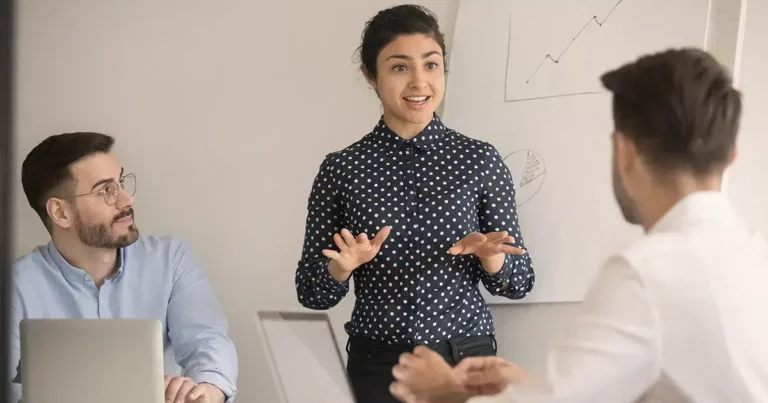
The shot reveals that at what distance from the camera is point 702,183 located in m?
Result: 0.80

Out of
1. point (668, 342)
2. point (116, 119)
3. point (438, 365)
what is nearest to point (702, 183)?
point (668, 342)

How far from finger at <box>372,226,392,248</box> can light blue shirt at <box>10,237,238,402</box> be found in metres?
0.42

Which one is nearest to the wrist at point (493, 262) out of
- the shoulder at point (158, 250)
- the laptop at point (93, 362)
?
the laptop at point (93, 362)

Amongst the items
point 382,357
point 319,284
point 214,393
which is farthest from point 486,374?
point 214,393

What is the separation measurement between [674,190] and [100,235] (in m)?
0.99

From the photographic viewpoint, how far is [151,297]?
56.0 inches

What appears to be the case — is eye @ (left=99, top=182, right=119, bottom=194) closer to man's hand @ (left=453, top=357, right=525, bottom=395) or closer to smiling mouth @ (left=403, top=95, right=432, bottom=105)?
smiling mouth @ (left=403, top=95, right=432, bottom=105)

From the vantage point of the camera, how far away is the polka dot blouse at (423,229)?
117 centimetres

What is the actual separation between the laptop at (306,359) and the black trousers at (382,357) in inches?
1.0

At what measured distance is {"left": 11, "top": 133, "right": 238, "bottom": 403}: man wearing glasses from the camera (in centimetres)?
138

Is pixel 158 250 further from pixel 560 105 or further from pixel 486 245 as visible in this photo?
pixel 560 105

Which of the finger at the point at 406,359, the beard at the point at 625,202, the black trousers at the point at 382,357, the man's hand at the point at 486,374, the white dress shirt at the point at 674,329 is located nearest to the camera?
the white dress shirt at the point at 674,329

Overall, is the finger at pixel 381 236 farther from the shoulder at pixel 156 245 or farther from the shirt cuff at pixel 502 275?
the shoulder at pixel 156 245

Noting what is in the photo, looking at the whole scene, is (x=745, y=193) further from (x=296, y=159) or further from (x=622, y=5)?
(x=296, y=159)
